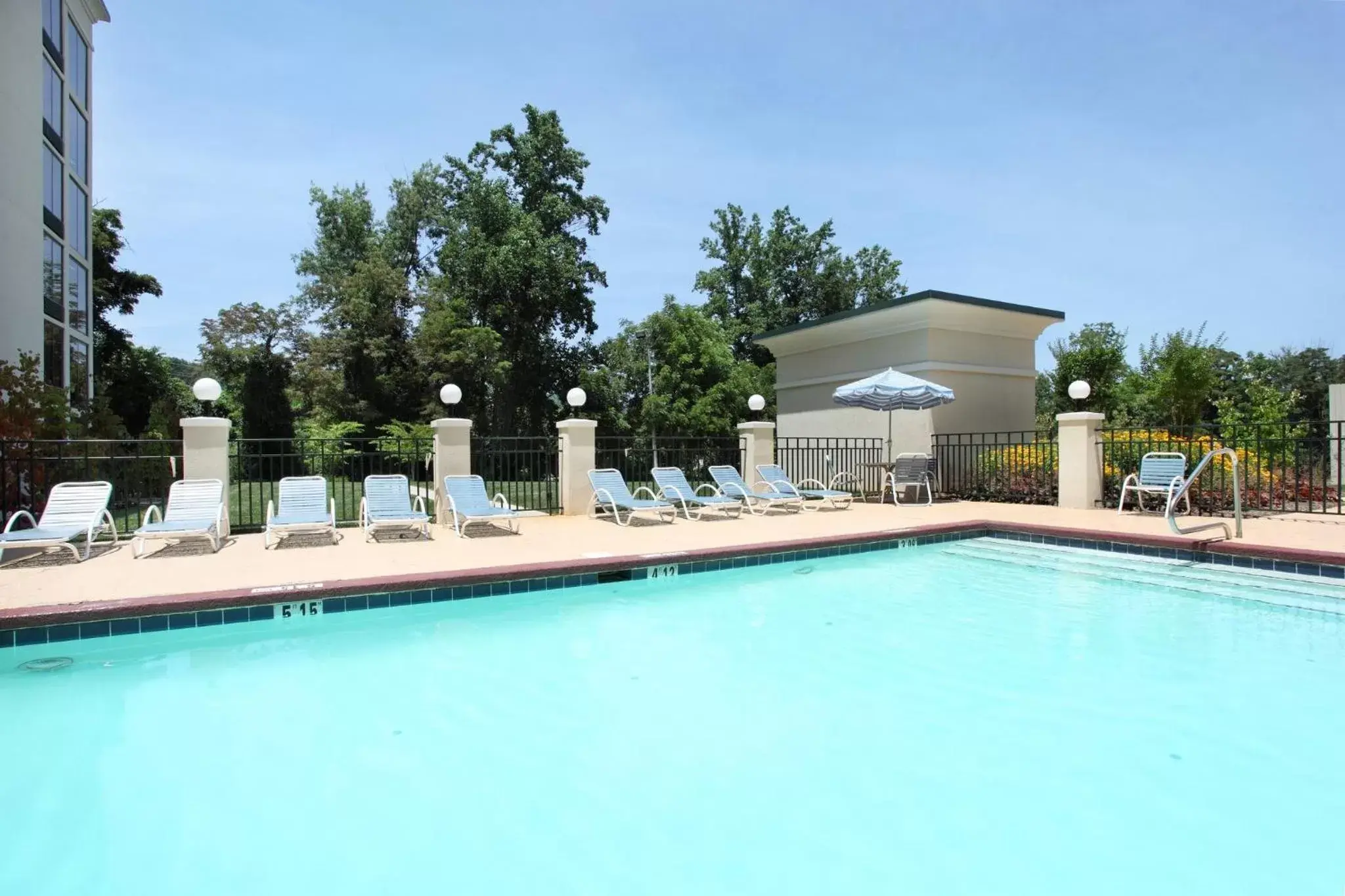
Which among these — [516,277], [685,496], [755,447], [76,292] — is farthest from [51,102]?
[685,496]

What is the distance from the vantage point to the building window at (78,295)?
23.1m

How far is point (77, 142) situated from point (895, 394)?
26621 millimetres

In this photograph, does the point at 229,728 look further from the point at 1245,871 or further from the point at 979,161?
the point at 979,161

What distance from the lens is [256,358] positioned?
28.7m

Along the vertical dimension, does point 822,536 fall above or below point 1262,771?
above

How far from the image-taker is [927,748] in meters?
3.79

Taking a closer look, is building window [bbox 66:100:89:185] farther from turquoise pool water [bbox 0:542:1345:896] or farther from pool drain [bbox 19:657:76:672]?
turquoise pool water [bbox 0:542:1345:896]

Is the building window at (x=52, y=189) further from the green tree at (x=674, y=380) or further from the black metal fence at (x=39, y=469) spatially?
the green tree at (x=674, y=380)

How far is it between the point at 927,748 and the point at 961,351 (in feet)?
40.4

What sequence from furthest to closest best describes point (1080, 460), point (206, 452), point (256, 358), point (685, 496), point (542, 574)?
1. point (256, 358)
2. point (1080, 460)
3. point (685, 496)
4. point (206, 452)
5. point (542, 574)

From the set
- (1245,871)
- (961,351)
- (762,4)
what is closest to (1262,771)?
(1245,871)

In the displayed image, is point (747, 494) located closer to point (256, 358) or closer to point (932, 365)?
point (932, 365)

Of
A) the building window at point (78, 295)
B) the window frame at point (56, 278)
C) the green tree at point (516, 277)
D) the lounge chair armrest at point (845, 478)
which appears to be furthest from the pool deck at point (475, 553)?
the building window at point (78, 295)

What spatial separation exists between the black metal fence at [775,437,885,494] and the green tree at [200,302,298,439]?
2101 cm
